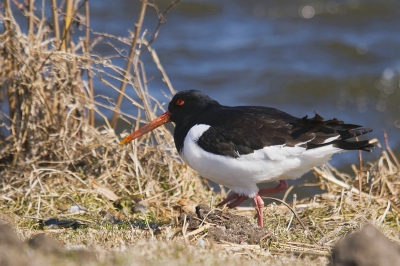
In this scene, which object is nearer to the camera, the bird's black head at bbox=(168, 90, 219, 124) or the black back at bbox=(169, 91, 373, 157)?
the black back at bbox=(169, 91, 373, 157)

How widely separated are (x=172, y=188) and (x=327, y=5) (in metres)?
8.90

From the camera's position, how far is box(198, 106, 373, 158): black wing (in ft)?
16.3

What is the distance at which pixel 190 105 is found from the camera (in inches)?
223

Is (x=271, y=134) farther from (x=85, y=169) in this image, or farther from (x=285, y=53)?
(x=285, y=53)

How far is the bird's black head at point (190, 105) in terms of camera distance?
562cm

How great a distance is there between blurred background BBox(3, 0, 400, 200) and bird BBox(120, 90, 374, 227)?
16.8ft

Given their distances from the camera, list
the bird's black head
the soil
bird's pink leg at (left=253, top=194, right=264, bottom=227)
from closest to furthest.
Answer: the soil < bird's pink leg at (left=253, top=194, right=264, bottom=227) < the bird's black head

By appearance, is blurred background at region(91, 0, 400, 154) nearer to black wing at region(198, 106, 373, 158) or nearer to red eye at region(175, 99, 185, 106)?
red eye at region(175, 99, 185, 106)

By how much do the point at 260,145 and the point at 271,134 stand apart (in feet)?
0.42

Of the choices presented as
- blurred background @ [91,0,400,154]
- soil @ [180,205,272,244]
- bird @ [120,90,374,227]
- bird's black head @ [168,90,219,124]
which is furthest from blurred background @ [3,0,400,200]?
soil @ [180,205,272,244]

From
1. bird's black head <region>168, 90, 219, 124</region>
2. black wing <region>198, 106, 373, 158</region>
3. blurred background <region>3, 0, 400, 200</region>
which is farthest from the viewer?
blurred background <region>3, 0, 400, 200</region>

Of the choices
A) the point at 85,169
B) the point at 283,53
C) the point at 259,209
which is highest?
the point at 283,53

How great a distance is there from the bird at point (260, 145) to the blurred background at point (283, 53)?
5.12 m

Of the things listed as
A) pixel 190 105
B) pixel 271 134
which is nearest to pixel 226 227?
pixel 271 134
